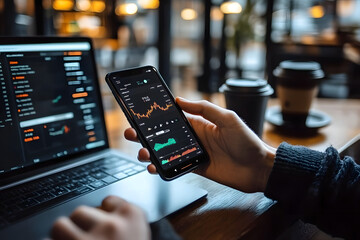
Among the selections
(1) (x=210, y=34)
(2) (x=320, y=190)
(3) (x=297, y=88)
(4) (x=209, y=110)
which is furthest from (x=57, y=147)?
(1) (x=210, y=34)

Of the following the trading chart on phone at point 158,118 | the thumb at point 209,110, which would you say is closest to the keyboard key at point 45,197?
the trading chart on phone at point 158,118

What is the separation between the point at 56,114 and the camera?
89 cm

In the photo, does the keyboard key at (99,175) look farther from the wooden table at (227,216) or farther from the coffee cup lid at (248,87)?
the coffee cup lid at (248,87)

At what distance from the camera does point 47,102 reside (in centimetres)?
88

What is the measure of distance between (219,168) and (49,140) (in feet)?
1.39

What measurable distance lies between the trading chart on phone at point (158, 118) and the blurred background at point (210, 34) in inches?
32.5

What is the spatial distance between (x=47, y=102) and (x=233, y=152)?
47 cm

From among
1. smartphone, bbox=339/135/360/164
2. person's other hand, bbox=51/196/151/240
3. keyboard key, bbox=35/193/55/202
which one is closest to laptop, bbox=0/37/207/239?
keyboard key, bbox=35/193/55/202

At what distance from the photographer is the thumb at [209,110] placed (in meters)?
0.81

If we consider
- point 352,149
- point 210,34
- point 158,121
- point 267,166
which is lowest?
point 352,149

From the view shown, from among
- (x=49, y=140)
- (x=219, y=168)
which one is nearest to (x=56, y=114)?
(x=49, y=140)

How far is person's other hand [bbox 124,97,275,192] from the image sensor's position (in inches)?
31.2

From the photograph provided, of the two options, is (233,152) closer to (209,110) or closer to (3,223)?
(209,110)

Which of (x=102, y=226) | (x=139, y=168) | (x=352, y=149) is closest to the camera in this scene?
(x=102, y=226)
